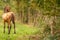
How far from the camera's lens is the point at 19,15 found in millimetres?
27688

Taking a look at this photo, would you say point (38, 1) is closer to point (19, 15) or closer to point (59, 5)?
point (59, 5)

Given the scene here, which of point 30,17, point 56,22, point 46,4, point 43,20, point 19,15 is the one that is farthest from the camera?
point 19,15

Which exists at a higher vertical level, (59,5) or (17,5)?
(59,5)

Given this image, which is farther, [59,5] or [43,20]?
[43,20]

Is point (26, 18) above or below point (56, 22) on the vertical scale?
below

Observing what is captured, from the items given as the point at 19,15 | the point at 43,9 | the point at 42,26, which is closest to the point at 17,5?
the point at 19,15

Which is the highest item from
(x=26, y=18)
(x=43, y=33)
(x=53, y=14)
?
(x=53, y=14)

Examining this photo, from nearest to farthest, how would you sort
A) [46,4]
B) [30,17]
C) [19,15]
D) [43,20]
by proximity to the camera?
1. [46,4]
2. [43,20]
3. [30,17]
4. [19,15]

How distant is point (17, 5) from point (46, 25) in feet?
41.8

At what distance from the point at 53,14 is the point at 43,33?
2.51 m

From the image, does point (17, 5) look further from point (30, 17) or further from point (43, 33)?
point (43, 33)

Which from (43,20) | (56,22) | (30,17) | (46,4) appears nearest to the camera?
(46,4)

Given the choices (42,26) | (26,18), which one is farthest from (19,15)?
(42,26)

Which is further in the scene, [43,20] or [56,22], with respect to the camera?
[43,20]
